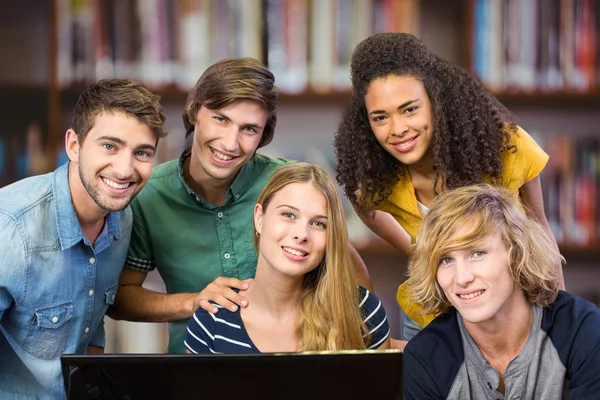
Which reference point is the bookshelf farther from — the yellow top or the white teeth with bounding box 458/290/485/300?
the white teeth with bounding box 458/290/485/300

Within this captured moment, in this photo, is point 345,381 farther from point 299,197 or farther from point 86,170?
point 86,170

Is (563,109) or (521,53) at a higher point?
(521,53)

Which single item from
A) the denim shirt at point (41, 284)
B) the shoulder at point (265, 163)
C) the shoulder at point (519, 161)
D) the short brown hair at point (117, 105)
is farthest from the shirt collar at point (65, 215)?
the shoulder at point (519, 161)

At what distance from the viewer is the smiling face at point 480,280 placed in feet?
5.07

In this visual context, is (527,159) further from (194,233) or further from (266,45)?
(266,45)

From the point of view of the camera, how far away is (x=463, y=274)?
A: 155 centimetres

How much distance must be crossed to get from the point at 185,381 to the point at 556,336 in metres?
0.83

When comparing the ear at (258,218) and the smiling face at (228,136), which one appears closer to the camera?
the ear at (258,218)

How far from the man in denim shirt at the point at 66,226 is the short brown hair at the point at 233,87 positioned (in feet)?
0.64

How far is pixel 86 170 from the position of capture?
1.69 m

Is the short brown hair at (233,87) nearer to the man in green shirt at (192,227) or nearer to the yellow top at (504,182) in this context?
the man in green shirt at (192,227)

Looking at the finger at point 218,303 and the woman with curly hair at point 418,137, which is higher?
the woman with curly hair at point 418,137

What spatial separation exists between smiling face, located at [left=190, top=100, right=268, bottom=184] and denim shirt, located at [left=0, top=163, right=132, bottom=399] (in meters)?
0.35

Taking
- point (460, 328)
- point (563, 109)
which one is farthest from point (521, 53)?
point (460, 328)
